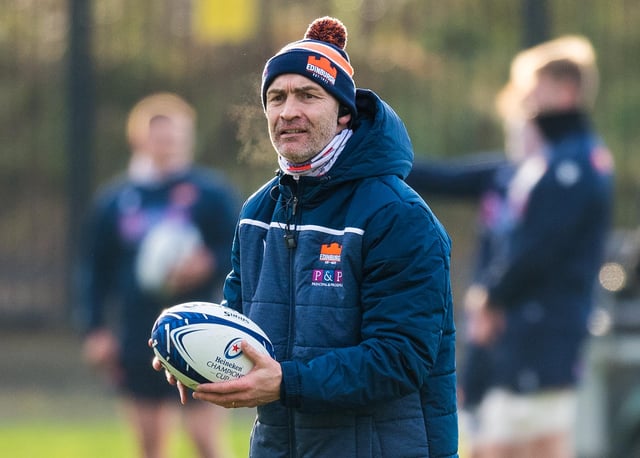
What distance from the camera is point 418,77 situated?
11719 millimetres

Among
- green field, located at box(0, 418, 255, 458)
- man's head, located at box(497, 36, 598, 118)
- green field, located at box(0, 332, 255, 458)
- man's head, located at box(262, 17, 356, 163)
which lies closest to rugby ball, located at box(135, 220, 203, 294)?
green field, located at box(0, 332, 255, 458)

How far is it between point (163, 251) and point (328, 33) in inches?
168

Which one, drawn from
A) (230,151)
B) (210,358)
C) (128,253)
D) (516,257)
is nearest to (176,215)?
(128,253)

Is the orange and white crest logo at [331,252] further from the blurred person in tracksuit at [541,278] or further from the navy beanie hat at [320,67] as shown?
the blurred person in tracksuit at [541,278]

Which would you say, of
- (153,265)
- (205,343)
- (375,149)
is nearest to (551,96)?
(153,265)

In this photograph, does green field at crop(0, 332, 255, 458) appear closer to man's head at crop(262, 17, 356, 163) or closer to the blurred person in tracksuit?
the blurred person in tracksuit

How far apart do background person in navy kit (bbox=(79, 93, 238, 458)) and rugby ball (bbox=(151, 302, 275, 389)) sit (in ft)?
14.0

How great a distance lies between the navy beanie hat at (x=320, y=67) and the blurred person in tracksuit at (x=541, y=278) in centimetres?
300

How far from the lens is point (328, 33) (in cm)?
396

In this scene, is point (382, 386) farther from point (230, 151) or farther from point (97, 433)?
point (230, 151)

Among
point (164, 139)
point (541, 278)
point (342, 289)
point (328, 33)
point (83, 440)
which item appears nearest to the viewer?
point (342, 289)

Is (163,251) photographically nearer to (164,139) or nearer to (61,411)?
(164,139)

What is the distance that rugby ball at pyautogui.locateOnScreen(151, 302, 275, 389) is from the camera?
3.65 m

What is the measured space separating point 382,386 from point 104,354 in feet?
16.0
